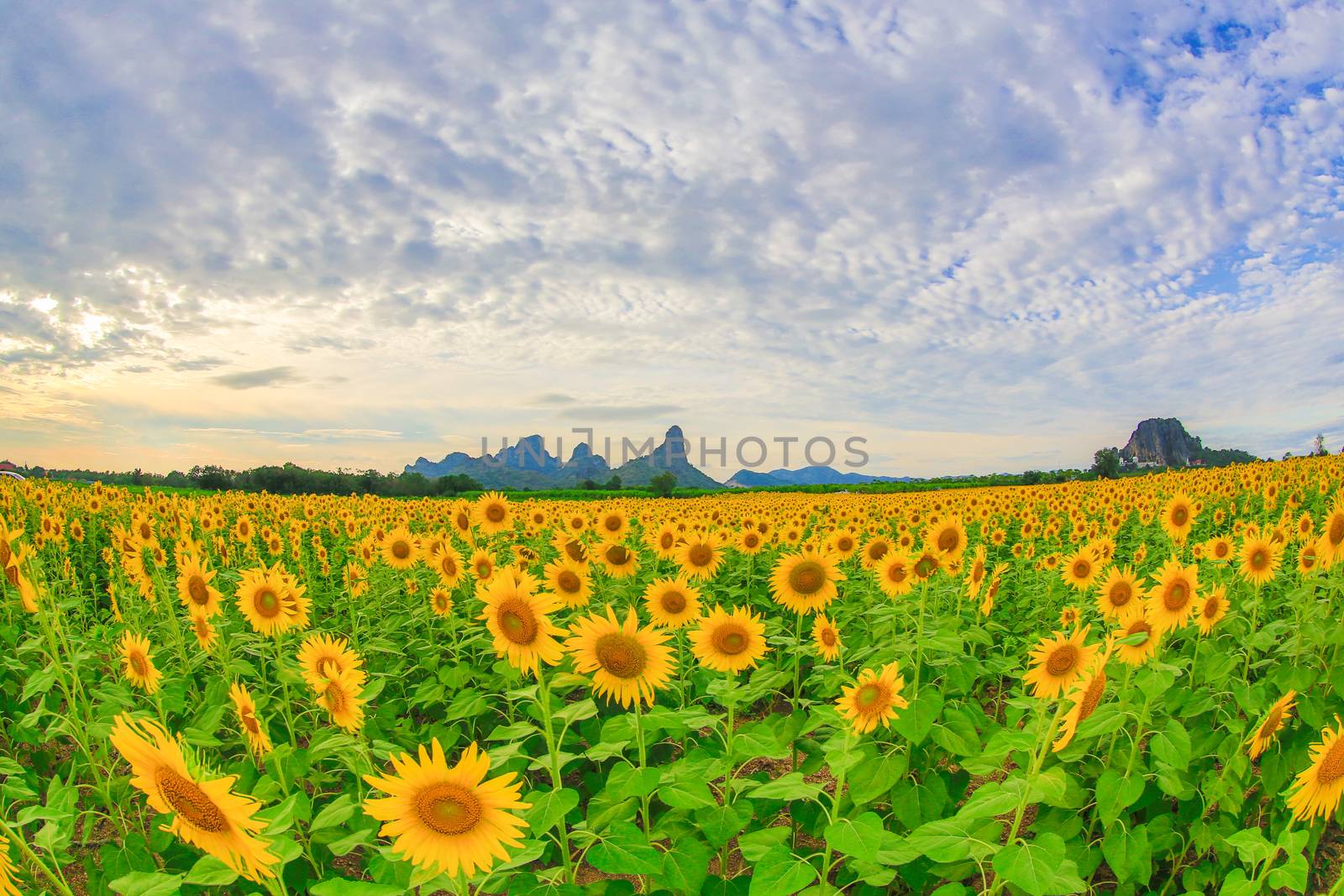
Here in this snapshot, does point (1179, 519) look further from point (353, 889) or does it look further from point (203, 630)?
point (203, 630)

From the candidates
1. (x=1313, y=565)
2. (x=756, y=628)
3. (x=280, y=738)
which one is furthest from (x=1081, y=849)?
(x=280, y=738)

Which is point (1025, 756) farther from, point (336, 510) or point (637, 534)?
point (336, 510)

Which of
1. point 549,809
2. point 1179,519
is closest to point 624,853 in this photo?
point 549,809

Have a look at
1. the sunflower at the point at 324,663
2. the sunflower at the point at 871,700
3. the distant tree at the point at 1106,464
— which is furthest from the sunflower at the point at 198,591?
the distant tree at the point at 1106,464

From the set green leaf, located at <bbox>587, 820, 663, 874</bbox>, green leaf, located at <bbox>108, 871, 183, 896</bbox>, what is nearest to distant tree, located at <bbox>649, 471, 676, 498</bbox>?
green leaf, located at <bbox>587, 820, 663, 874</bbox>

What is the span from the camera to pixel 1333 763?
209 centimetres

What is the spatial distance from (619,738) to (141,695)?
377 centimetres

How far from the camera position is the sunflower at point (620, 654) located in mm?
2980

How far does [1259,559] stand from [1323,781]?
3791 millimetres

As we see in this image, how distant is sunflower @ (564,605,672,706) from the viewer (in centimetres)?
298

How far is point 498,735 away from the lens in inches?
119

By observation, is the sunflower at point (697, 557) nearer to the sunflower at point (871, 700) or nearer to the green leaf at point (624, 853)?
the sunflower at point (871, 700)

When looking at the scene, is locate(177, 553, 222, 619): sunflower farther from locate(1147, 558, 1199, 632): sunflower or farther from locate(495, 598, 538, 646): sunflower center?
locate(1147, 558, 1199, 632): sunflower

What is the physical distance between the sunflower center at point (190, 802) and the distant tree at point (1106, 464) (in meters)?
62.0
